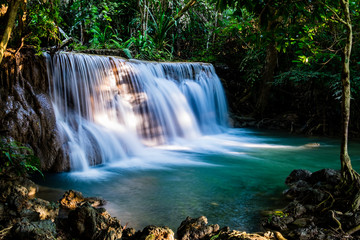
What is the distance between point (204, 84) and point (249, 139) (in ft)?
8.94

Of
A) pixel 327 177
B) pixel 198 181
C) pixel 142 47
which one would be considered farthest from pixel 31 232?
pixel 142 47

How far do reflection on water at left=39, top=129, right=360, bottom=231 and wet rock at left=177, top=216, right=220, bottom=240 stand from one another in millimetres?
381

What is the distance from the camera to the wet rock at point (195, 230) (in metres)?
2.95

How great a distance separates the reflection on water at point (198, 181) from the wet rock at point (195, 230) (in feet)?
1.25

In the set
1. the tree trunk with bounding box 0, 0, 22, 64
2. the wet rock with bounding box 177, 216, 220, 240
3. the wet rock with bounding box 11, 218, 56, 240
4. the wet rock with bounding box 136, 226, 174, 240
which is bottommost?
the wet rock with bounding box 177, 216, 220, 240

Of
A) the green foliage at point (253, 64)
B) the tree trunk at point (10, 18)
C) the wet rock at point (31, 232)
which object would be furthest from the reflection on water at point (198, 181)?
the green foliage at point (253, 64)

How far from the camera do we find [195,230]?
2979 mm

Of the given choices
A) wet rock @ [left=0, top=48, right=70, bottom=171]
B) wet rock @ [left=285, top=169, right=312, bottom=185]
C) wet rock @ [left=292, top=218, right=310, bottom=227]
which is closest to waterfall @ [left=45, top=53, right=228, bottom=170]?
wet rock @ [left=0, top=48, right=70, bottom=171]

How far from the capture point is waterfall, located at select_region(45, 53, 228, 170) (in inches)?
252

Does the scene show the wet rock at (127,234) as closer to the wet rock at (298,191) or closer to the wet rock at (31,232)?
the wet rock at (31,232)

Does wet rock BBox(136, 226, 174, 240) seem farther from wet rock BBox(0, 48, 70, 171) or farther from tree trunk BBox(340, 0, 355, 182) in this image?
wet rock BBox(0, 48, 70, 171)

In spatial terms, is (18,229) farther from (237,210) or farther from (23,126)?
(23,126)

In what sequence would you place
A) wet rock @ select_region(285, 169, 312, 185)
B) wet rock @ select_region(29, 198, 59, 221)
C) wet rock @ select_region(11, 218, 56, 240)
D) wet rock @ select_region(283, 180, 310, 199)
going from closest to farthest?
1. wet rock @ select_region(11, 218, 56, 240)
2. wet rock @ select_region(29, 198, 59, 221)
3. wet rock @ select_region(283, 180, 310, 199)
4. wet rock @ select_region(285, 169, 312, 185)

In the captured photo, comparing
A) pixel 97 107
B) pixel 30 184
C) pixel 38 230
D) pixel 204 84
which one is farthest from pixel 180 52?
pixel 38 230
